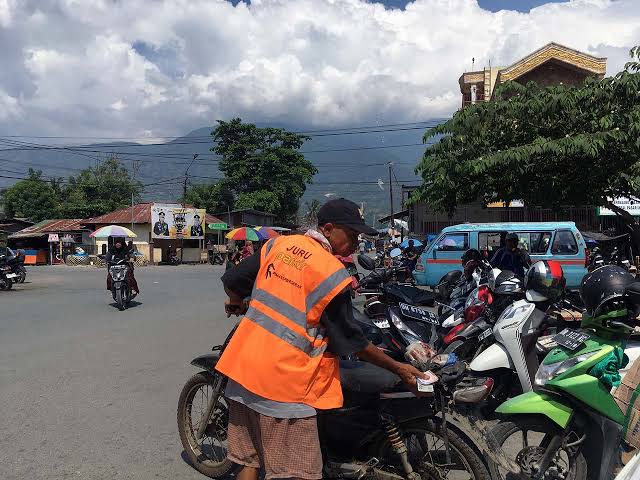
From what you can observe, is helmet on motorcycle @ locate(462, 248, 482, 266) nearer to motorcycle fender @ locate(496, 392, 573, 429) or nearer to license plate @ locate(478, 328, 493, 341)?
license plate @ locate(478, 328, 493, 341)

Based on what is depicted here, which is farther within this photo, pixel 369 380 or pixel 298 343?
pixel 369 380

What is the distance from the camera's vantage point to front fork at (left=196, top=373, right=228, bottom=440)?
127 inches

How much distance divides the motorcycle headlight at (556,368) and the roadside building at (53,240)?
3995 centimetres

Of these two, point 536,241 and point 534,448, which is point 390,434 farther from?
point 536,241

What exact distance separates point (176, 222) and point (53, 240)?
9.08m

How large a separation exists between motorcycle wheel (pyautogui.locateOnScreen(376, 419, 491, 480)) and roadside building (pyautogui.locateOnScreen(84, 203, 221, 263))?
34.2 meters

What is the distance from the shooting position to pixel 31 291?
609 inches

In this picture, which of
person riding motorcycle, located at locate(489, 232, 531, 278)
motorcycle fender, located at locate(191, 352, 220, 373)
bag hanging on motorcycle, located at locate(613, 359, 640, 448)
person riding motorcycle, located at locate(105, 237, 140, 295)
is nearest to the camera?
bag hanging on motorcycle, located at locate(613, 359, 640, 448)

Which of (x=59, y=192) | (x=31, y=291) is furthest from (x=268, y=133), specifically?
(x=31, y=291)

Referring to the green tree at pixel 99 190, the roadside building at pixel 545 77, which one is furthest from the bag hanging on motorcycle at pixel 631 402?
the green tree at pixel 99 190

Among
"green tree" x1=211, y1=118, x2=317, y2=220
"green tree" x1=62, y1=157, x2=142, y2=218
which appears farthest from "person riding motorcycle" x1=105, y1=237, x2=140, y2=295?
"green tree" x1=62, y1=157, x2=142, y2=218

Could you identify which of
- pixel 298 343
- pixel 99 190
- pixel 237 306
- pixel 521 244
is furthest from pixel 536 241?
pixel 99 190

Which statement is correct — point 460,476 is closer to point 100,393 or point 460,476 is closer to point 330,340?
point 330,340

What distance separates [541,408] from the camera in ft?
9.57
